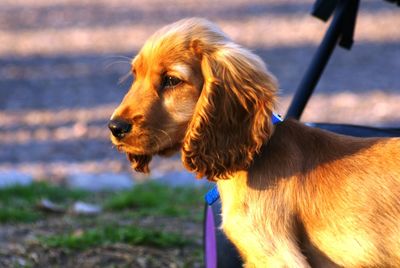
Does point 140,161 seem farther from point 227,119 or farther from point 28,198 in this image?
point 28,198

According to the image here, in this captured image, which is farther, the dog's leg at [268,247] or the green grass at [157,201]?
the green grass at [157,201]

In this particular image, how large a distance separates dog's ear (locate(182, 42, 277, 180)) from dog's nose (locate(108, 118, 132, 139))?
247mm

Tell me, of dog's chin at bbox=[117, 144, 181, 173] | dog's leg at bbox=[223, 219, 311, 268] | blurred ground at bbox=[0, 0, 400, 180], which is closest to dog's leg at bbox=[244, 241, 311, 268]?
dog's leg at bbox=[223, 219, 311, 268]

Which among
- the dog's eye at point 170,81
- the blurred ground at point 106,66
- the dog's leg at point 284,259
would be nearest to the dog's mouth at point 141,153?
the dog's eye at point 170,81

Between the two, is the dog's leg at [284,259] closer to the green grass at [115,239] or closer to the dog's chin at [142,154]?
the dog's chin at [142,154]

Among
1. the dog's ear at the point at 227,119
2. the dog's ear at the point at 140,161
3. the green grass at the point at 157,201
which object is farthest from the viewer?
the green grass at the point at 157,201

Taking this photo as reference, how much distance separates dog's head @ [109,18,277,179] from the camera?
10.8 ft

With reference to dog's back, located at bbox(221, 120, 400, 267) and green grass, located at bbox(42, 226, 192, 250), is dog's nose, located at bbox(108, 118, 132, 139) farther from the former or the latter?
green grass, located at bbox(42, 226, 192, 250)

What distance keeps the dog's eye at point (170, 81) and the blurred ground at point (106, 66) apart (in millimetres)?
4254

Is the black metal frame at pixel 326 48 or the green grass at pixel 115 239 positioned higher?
the black metal frame at pixel 326 48

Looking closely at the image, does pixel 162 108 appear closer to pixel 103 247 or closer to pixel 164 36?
pixel 164 36

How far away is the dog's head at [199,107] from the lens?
3.30m

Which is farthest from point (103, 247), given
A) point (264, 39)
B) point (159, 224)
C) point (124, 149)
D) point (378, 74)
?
point (264, 39)

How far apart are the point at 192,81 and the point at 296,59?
8.74 m
